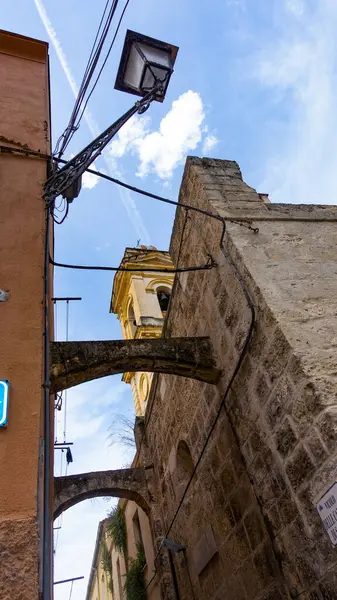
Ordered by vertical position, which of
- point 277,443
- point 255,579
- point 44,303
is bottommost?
point 255,579

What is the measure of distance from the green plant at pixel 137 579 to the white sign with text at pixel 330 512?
7323 millimetres

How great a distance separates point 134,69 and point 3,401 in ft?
11.3

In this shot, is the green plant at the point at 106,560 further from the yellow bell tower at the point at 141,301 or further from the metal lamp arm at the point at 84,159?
the metal lamp arm at the point at 84,159

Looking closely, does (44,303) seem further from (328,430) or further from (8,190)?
(328,430)

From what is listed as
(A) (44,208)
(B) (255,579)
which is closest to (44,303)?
(A) (44,208)

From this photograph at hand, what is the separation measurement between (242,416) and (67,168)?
9.97 feet

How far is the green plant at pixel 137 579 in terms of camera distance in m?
8.66

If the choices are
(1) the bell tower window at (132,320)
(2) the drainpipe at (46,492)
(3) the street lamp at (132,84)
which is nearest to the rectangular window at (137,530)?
(2) the drainpipe at (46,492)

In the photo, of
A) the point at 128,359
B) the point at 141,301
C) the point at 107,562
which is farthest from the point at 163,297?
the point at 128,359

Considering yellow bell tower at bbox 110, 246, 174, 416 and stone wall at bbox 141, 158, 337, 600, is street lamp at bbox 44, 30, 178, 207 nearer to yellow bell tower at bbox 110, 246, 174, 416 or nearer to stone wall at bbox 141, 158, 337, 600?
stone wall at bbox 141, 158, 337, 600

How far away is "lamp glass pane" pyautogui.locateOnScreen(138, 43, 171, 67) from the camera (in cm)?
426

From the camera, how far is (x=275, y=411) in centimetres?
366

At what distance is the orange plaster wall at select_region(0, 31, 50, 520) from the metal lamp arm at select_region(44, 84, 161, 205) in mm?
167

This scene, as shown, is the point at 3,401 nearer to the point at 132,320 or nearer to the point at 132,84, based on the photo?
the point at 132,84
